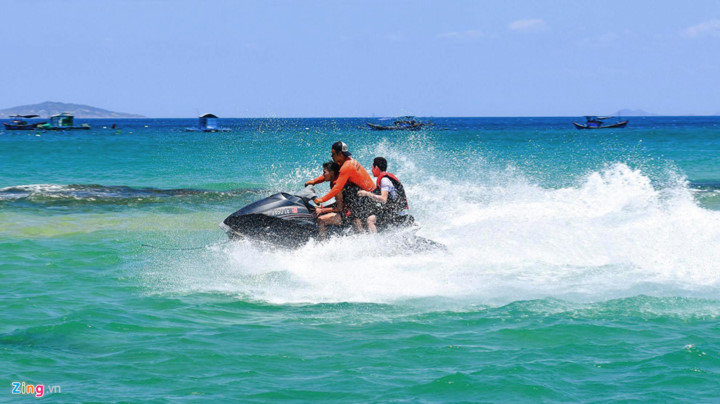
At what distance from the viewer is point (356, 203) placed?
31.6 feet

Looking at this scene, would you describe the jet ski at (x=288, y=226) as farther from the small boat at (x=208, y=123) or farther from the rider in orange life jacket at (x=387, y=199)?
the small boat at (x=208, y=123)

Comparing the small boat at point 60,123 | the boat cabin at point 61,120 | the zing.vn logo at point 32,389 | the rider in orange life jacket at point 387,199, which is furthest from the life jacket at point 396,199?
the boat cabin at point 61,120

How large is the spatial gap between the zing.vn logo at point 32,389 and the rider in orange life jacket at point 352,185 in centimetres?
460

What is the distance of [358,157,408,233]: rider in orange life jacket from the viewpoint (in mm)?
9547

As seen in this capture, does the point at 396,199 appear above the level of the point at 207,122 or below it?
below

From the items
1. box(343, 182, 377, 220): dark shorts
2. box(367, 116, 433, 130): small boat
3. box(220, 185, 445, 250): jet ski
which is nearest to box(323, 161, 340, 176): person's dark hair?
box(343, 182, 377, 220): dark shorts

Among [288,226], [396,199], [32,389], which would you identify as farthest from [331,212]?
[32,389]

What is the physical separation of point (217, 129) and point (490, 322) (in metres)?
82.9

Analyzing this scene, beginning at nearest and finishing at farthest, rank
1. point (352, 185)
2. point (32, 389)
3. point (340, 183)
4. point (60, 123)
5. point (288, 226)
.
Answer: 1. point (32, 389)
2. point (340, 183)
3. point (352, 185)
4. point (288, 226)
5. point (60, 123)

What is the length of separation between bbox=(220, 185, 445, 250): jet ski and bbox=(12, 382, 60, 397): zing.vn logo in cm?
449

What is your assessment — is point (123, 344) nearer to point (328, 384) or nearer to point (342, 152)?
point (328, 384)

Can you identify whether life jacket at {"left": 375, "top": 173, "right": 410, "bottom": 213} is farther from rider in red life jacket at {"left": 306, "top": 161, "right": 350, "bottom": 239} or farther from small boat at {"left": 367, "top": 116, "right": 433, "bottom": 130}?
small boat at {"left": 367, "top": 116, "right": 433, "bottom": 130}

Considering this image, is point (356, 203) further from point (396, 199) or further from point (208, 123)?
point (208, 123)

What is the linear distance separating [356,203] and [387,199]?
1.36 ft
